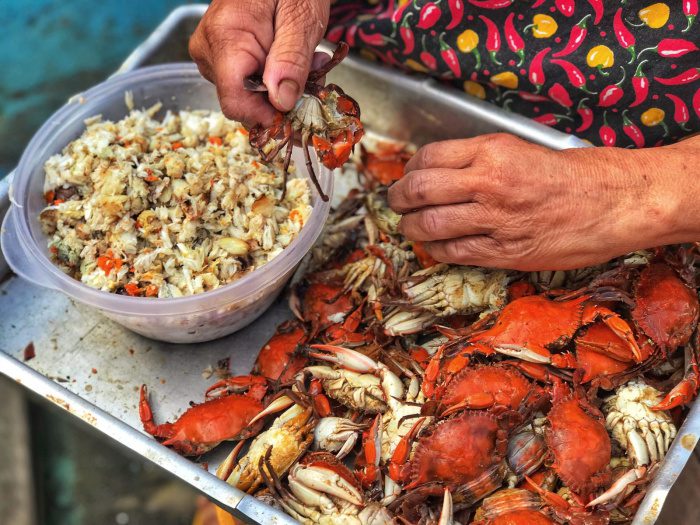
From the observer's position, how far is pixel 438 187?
1.84 meters

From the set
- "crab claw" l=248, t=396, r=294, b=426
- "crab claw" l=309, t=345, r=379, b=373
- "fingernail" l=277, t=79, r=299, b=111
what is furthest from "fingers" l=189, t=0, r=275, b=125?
"crab claw" l=248, t=396, r=294, b=426

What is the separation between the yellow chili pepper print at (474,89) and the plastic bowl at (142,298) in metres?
0.73

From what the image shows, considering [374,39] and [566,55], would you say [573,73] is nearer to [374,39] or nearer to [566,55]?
[566,55]

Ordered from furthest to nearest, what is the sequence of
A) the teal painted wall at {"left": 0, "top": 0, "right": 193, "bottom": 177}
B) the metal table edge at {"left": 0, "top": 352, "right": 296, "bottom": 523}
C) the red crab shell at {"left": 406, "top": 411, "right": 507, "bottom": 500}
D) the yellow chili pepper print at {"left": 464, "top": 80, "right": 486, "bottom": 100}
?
the teal painted wall at {"left": 0, "top": 0, "right": 193, "bottom": 177} → the yellow chili pepper print at {"left": 464, "top": 80, "right": 486, "bottom": 100} → the red crab shell at {"left": 406, "top": 411, "right": 507, "bottom": 500} → the metal table edge at {"left": 0, "top": 352, "right": 296, "bottom": 523}

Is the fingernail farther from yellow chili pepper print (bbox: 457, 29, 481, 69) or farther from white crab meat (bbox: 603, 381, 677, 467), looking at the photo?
white crab meat (bbox: 603, 381, 677, 467)

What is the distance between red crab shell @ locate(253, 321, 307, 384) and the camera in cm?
215

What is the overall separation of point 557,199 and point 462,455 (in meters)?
0.73

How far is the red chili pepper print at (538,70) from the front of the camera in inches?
87.4

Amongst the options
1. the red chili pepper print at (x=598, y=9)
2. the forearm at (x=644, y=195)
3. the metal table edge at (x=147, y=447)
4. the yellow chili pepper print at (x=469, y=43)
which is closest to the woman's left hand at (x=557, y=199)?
the forearm at (x=644, y=195)

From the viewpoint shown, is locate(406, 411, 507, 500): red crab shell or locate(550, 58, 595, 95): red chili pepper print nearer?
locate(406, 411, 507, 500): red crab shell

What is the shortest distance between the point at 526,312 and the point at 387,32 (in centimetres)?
119

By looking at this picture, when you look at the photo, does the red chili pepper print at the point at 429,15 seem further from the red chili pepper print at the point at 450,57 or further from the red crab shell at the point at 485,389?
the red crab shell at the point at 485,389

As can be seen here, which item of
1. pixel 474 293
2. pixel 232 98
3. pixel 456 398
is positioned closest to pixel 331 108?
pixel 232 98

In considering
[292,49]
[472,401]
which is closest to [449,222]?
[472,401]
